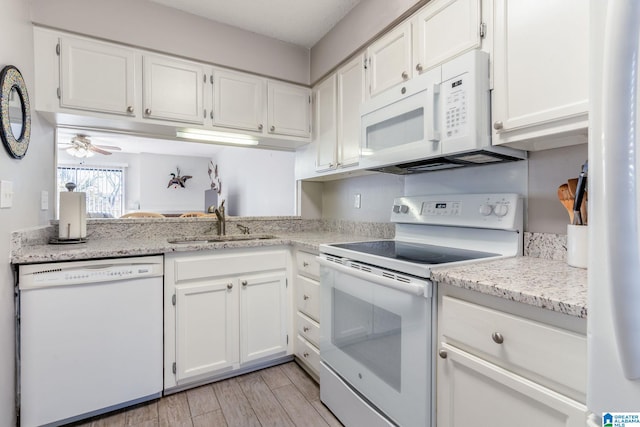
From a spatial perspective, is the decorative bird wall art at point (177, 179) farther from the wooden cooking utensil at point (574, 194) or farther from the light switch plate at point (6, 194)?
the wooden cooking utensil at point (574, 194)

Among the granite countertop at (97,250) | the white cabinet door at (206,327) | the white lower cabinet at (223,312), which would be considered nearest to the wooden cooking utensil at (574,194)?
the granite countertop at (97,250)

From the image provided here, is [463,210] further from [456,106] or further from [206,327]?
[206,327]

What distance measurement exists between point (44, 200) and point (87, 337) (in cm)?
91

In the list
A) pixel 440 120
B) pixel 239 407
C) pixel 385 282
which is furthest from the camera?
pixel 239 407

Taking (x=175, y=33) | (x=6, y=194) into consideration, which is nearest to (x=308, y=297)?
(x=6, y=194)

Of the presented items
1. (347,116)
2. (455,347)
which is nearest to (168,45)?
(347,116)

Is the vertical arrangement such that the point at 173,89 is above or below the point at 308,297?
above

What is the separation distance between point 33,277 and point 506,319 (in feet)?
6.33

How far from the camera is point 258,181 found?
4.02 metres

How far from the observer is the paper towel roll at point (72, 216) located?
1.79m

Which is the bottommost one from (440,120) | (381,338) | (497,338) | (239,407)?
(239,407)

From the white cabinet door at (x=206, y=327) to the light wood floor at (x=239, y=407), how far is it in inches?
5.2

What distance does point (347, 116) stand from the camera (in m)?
2.13

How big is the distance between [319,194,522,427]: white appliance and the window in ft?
20.5
